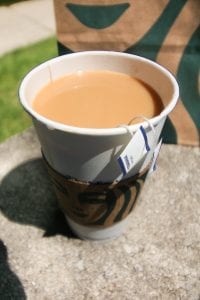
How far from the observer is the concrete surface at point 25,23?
3.72m

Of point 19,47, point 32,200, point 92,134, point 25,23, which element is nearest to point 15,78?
point 19,47

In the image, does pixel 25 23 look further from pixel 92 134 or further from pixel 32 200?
pixel 92 134

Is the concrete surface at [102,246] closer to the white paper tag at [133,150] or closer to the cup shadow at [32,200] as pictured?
the cup shadow at [32,200]

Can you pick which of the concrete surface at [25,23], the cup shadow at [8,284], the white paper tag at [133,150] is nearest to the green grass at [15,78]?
the concrete surface at [25,23]

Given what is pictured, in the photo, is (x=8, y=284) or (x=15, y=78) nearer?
(x=8, y=284)

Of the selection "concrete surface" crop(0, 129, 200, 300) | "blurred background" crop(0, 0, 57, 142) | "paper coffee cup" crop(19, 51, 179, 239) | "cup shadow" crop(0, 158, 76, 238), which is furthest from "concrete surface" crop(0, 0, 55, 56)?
"paper coffee cup" crop(19, 51, 179, 239)

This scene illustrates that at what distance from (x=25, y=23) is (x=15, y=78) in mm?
1111

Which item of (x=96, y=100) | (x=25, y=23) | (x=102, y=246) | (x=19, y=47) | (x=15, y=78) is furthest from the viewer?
(x=25, y=23)

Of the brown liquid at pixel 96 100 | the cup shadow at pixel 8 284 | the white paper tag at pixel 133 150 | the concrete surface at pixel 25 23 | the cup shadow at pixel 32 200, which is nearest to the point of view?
the white paper tag at pixel 133 150

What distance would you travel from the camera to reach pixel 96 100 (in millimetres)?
1700

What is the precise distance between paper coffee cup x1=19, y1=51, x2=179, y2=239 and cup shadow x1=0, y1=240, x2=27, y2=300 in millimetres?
351

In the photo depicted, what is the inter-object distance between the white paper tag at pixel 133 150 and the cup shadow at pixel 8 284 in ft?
2.49

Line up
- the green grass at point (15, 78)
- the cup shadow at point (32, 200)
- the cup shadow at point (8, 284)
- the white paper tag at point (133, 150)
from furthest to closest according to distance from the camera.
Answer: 1. the green grass at point (15, 78)
2. the cup shadow at point (32, 200)
3. the cup shadow at point (8, 284)
4. the white paper tag at point (133, 150)

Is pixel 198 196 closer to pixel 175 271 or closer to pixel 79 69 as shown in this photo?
pixel 175 271
